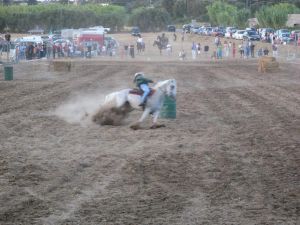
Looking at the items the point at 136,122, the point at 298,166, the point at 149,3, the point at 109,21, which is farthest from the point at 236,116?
the point at 149,3

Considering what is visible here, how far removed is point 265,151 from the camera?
13977mm

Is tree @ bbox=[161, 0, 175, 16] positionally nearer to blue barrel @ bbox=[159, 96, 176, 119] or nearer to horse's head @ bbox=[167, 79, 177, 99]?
blue barrel @ bbox=[159, 96, 176, 119]

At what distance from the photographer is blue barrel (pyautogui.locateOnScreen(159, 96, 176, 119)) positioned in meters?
19.1

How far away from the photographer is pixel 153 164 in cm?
1259

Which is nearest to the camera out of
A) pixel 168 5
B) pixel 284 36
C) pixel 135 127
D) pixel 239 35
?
pixel 135 127

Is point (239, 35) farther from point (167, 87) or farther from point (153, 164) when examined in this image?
point (153, 164)

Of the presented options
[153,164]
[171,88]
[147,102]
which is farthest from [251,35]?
[153,164]

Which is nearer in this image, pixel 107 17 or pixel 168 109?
pixel 168 109

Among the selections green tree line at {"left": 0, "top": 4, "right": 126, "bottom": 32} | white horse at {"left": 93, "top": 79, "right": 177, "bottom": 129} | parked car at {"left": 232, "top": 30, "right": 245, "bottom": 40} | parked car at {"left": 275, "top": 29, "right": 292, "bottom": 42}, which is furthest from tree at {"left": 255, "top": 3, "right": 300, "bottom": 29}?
white horse at {"left": 93, "top": 79, "right": 177, "bottom": 129}

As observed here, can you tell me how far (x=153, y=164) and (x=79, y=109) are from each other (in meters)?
8.84

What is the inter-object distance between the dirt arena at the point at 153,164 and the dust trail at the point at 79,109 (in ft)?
0.15

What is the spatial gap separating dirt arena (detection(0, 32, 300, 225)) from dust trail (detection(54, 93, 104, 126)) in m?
0.05

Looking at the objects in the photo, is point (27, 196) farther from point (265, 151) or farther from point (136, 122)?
point (136, 122)

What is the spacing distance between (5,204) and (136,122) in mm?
8601
